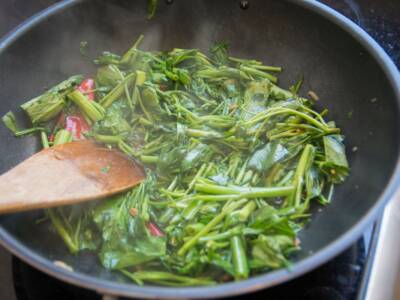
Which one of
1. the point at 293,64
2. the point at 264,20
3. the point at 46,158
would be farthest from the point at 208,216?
the point at 264,20

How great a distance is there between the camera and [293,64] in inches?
89.7

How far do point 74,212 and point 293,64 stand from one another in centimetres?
133

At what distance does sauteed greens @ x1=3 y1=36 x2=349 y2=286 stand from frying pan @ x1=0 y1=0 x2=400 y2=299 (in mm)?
67

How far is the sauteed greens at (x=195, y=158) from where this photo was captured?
158cm

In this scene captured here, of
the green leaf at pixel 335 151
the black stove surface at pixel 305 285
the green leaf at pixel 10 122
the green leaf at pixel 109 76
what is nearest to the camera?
the black stove surface at pixel 305 285

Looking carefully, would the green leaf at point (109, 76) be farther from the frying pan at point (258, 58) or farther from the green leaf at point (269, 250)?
the green leaf at point (269, 250)

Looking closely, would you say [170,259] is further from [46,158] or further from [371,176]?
[371,176]

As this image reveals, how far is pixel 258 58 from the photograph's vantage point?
239cm

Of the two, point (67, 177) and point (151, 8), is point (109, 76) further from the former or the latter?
point (67, 177)

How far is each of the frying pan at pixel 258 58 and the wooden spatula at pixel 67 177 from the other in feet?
0.39

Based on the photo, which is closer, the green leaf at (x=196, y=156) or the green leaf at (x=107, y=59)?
the green leaf at (x=196, y=156)

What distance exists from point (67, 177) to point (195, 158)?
21.6 inches

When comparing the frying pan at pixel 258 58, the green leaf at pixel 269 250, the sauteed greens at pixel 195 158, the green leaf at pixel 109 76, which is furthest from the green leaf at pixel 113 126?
the green leaf at pixel 269 250

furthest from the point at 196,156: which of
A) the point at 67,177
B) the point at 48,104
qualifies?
the point at 48,104
